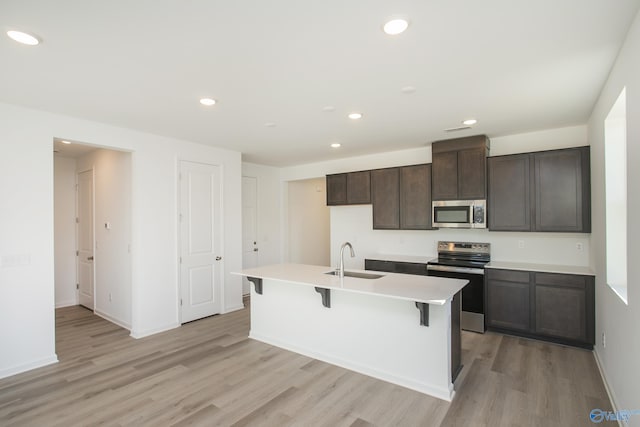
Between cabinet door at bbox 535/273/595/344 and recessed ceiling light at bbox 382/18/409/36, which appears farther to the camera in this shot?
cabinet door at bbox 535/273/595/344

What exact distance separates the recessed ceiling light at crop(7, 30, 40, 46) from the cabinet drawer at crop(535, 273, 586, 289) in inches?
191

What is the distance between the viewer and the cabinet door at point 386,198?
16.5ft

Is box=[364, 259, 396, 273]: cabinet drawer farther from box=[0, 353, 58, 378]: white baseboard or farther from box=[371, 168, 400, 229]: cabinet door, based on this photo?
box=[0, 353, 58, 378]: white baseboard

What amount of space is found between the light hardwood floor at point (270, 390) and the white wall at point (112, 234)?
812 mm

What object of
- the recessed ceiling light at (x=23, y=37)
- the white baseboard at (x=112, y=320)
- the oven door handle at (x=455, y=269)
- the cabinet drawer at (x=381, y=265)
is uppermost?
the recessed ceiling light at (x=23, y=37)

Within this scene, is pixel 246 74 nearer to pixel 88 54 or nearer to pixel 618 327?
pixel 88 54

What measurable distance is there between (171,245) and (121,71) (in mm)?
2543

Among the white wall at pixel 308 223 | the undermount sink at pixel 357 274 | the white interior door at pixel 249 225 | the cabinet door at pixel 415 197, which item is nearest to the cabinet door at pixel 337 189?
the cabinet door at pixel 415 197

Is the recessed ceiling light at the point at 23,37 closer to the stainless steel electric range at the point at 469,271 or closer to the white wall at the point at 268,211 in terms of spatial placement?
the white wall at the point at 268,211

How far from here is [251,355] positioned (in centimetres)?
352

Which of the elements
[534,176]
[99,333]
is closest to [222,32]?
[534,176]

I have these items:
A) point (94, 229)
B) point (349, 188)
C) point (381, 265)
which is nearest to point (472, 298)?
point (381, 265)

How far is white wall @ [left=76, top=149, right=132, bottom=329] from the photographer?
434 cm

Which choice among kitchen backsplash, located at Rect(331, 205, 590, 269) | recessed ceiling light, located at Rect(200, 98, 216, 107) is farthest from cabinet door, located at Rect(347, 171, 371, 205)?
recessed ceiling light, located at Rect(200, 98, 216, 107)
